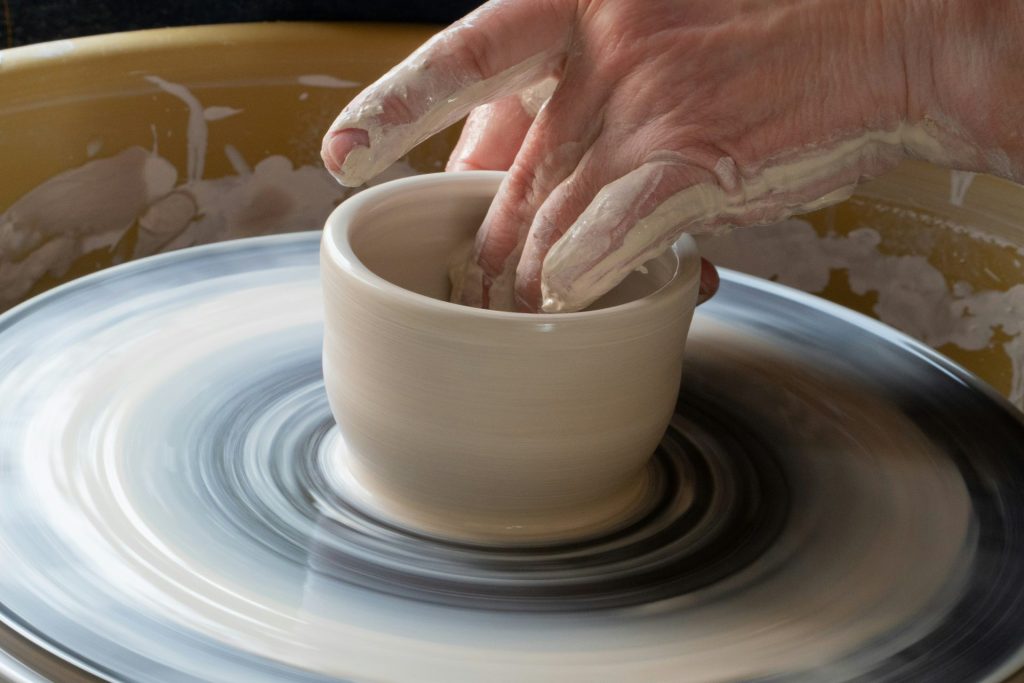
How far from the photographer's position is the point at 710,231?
37.2 inches

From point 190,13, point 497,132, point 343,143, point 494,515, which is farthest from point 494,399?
point 190,13

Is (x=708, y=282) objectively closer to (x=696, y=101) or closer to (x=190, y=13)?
(x=696, y=101)

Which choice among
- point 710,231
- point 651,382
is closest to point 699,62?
point 710,231

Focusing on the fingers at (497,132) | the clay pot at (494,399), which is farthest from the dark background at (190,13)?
the clay pot at (494,399)

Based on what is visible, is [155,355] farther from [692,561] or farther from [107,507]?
[692,561]

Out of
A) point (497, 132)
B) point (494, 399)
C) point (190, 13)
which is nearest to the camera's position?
point (494, 399)

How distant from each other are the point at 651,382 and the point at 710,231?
0.15 m

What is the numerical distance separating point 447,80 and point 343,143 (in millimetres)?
96

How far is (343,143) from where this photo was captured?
2.89 ft

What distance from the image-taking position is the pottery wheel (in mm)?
768

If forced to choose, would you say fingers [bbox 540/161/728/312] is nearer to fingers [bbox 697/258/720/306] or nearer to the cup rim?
the cup rim

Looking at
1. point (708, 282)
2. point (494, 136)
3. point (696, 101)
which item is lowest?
point (708, 282)

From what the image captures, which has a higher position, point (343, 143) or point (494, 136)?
point (343, 143)

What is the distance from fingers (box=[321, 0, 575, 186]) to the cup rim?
45 mm
